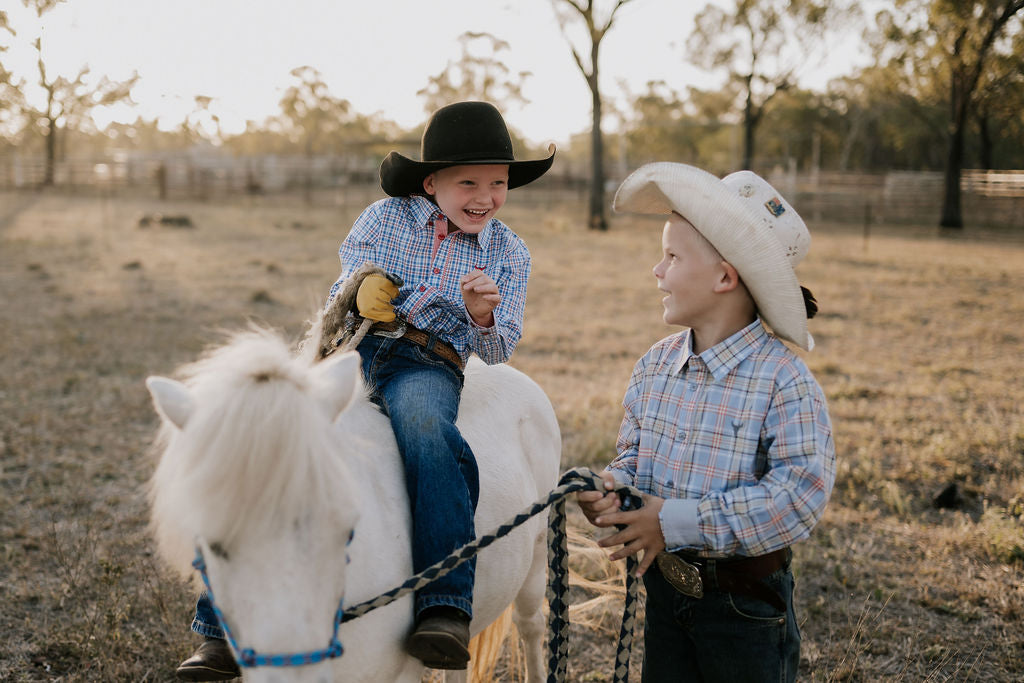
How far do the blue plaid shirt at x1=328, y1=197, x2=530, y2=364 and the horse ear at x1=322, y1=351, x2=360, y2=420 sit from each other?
34.2 inches

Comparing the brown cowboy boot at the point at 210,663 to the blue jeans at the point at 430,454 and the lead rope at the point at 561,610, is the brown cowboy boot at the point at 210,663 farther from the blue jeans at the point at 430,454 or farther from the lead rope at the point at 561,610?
the lead rope at the point at 561,610

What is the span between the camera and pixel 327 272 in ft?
47.0

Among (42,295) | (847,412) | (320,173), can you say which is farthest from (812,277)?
(320,173)

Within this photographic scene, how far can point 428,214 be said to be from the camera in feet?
9.07

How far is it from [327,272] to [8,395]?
26.3 feet

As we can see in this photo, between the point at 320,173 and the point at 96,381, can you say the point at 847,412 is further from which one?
the point at 320,173

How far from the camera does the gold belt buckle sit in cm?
190

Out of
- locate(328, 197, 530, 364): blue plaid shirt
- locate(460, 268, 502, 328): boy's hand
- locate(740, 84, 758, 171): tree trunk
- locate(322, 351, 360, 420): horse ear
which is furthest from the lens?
locate(740, 84, 758, 171): tree trunk

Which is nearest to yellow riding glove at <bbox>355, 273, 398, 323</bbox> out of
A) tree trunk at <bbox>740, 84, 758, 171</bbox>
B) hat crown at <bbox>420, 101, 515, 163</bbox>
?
hat crown at <bbox>420, 101, 515, 163</bbox>

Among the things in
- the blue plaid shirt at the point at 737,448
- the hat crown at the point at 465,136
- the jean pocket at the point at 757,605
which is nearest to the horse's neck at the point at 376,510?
the blue plaid shirt at the point at 737,448

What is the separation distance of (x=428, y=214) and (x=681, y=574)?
1.53 metres

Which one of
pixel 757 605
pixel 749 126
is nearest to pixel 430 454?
pixel 757 605

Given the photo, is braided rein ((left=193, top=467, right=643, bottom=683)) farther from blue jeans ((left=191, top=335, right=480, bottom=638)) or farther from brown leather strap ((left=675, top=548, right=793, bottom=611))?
brown leather strap ((left=675, top=548, right=793, bottom=611))

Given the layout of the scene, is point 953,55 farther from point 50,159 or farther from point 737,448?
point 50,159
